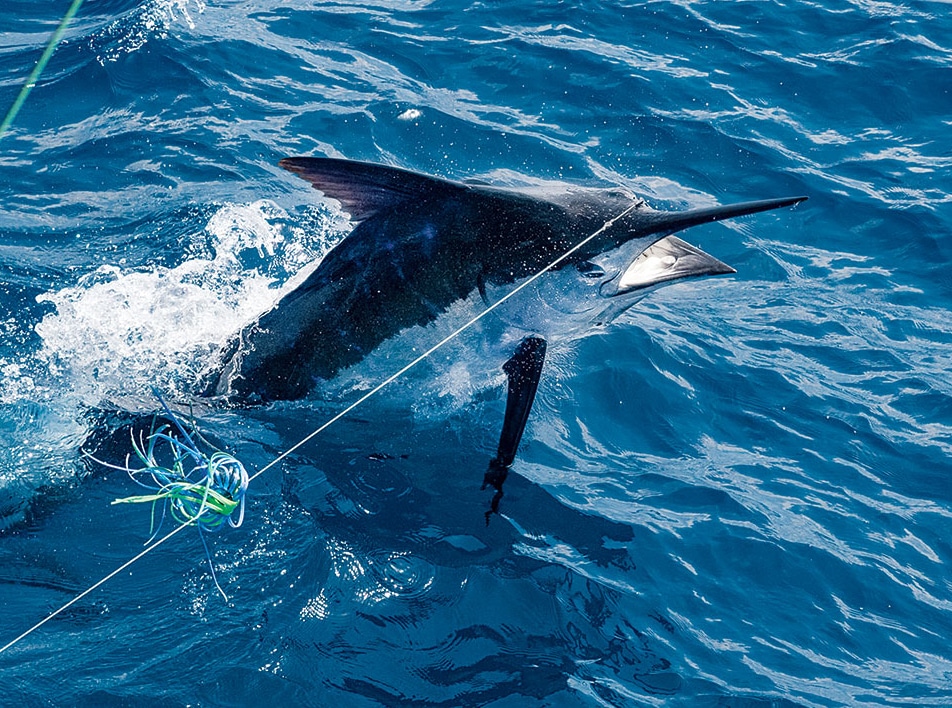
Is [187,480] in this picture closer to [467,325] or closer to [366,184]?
[467,325]

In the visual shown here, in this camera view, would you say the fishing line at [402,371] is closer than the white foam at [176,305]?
Yes

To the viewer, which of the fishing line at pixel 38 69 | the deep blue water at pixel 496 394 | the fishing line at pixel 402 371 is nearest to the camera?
the fishing line at pixel 402 371

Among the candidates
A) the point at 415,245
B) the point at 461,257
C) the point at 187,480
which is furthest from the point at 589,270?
the point at 187,480

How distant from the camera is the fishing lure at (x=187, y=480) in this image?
4.61 m

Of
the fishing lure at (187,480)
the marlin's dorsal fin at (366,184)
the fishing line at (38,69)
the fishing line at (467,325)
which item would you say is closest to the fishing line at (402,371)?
the fishing line at (467,325)

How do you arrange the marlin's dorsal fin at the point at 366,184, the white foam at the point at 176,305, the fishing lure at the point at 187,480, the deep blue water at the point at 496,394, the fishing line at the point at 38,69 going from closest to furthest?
the fishing lure at the point at 187,480 < the deep blue water at the point at 496,394 < the marlin's dorsal fin at the point at 366,184 < the white foam at the point at 176,305 < the fishing line at the point at 38,69

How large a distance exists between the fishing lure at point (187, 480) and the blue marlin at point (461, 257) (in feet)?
3.08

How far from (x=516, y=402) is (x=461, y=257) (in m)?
0.88

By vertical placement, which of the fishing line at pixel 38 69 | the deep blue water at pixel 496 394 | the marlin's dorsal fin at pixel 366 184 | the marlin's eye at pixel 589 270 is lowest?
the deep blue water at pixel 496 394

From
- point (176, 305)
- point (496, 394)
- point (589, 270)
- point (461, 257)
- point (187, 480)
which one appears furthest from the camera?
point (176, 305)

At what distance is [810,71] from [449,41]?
4115mm

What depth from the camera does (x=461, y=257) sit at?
5.72m

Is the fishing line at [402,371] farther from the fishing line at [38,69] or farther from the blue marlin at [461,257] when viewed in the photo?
the fishing line at [38,69]

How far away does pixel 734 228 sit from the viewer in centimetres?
921
